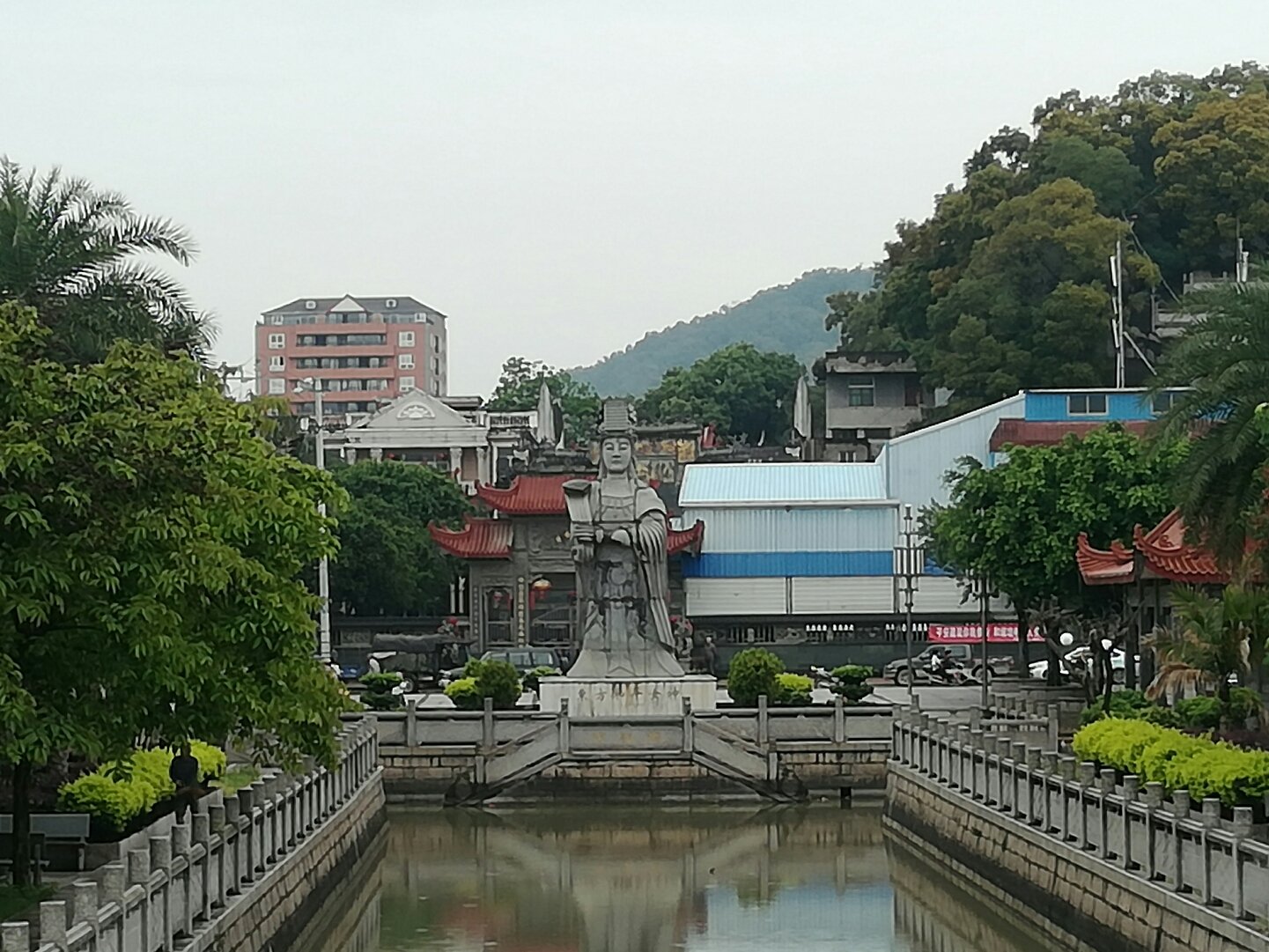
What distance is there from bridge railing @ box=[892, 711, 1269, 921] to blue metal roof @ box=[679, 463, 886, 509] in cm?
3917

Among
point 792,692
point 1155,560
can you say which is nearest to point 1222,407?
point 1155,560

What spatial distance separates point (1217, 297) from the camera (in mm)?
26875

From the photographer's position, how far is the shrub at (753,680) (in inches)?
1861

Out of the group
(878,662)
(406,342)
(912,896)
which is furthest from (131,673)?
(406,342)

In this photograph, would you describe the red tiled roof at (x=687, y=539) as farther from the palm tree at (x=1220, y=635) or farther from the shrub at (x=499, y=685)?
Result: the palm tree at (x=1220, y=635)

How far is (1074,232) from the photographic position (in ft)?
282

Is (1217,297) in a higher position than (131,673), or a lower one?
higher

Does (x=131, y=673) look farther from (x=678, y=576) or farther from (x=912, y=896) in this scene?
(x=678, y=576)

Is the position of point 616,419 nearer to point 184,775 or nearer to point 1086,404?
point 184,775

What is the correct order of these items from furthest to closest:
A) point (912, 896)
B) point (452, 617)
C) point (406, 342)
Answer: point (406, 342) < point (452, 617) < point (912, 896)

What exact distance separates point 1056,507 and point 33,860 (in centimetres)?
3442

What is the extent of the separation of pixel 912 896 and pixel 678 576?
142ft

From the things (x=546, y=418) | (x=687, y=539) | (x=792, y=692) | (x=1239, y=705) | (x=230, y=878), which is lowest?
(x=230, y=878)

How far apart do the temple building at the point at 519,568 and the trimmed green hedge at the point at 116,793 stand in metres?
50.8
